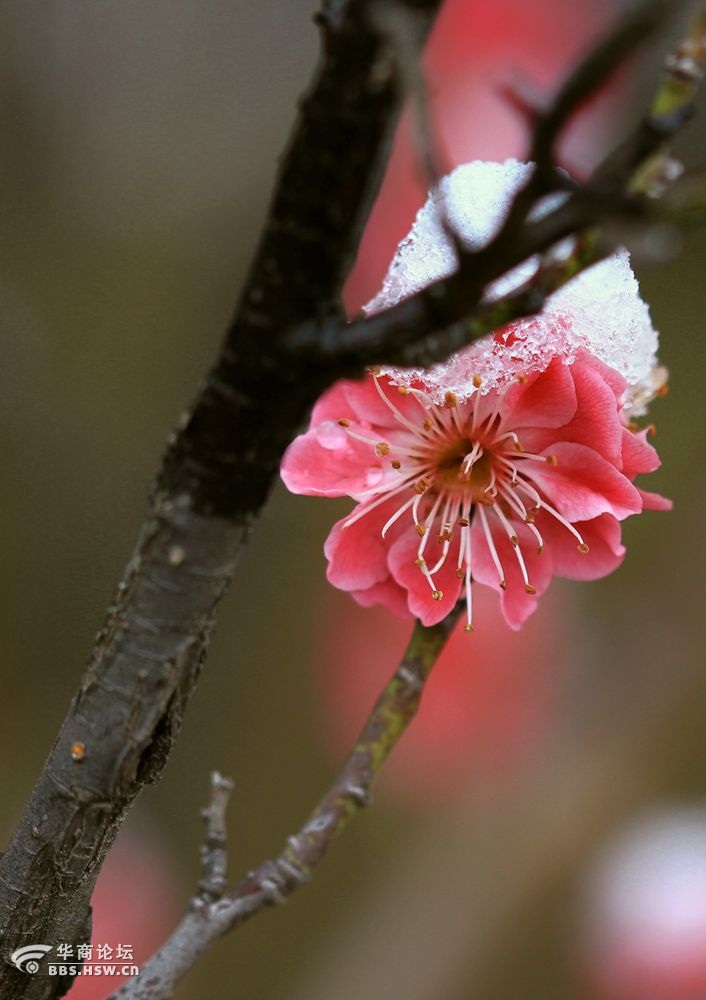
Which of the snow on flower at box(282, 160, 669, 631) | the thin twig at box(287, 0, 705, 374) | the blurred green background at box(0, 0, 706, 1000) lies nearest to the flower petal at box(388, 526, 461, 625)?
the snow on flower at box(282, 160, 669, 631)

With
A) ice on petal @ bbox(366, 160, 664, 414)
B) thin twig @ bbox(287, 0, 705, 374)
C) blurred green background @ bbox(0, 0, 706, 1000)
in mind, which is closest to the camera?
thin twig @ bbox(287, 0, 705, 374)

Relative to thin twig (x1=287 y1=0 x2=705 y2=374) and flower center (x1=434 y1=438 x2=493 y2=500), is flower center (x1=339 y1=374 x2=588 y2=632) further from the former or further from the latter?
thin twig (x1=287 y1=0 x2=705 y2=374)

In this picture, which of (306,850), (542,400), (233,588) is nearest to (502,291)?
(542,400)

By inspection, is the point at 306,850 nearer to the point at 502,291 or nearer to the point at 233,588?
the point at 502,291

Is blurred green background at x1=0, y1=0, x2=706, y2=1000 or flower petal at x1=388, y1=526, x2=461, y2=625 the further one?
blurred green background at x1=0, y1=0, x2=706, y2=1000

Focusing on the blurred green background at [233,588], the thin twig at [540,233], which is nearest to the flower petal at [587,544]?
the thin twig at [540,233]

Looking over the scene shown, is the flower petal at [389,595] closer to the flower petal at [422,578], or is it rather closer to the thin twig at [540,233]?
the flower petal at [422,578]
